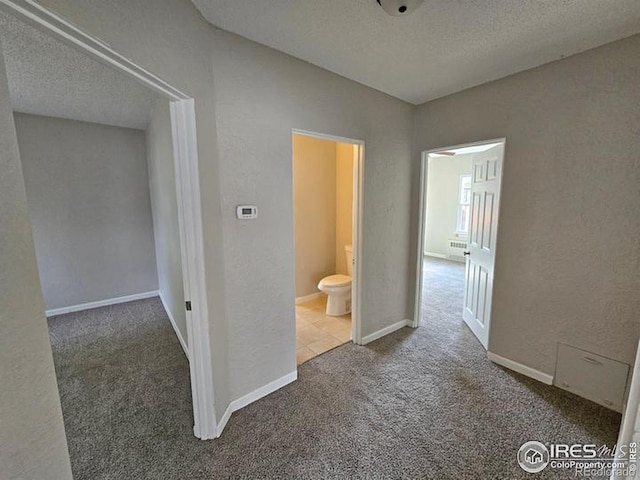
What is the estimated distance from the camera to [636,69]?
171 cm

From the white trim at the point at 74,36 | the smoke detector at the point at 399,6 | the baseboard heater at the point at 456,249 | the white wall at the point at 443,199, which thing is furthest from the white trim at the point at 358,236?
the baseboard heater at the point at 456,249

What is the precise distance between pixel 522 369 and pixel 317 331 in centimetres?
192

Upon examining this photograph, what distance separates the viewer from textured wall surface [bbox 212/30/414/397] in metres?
1.77

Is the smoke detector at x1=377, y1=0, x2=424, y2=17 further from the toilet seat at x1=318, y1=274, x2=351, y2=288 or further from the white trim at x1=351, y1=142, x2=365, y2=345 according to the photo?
the toilet seat at x1=318, y1=274, x2=351, y2=288

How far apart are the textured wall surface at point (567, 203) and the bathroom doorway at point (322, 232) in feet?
5.15

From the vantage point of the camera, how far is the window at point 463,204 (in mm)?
6383

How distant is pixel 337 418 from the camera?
74.7 inches

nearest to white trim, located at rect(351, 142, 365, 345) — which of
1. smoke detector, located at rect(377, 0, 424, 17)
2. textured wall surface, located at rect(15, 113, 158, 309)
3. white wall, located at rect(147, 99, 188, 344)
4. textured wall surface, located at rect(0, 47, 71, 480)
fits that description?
smoke detector, located at rect(377, 0, 424, 17)

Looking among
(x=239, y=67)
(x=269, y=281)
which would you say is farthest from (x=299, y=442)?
(x=239, y=67)

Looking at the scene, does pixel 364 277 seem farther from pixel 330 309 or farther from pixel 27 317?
pixel 27 317

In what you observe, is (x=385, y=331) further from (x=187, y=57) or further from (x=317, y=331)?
(x=187, y=57)

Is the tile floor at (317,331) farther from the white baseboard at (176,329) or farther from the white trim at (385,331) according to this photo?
the white baseboard at (176,329)
